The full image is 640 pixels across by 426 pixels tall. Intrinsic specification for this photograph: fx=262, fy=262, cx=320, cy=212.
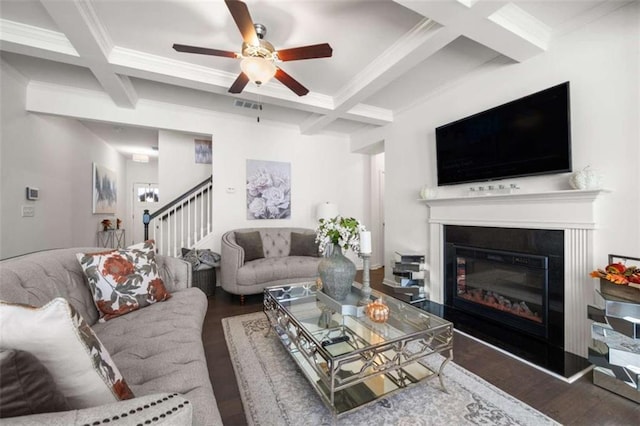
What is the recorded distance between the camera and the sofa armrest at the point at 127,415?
50 cm

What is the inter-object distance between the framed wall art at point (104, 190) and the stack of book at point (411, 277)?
538cm

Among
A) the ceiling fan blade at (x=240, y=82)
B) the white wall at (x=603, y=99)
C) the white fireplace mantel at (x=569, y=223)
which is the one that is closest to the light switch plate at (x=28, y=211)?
the ceiling fan blade at (x=240, y=82)

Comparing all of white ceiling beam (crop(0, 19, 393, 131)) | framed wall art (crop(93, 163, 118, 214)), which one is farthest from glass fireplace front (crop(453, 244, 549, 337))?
framed wall art (crop(93, 163, 118, 214))

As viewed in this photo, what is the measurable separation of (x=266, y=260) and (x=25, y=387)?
2936 millimetres

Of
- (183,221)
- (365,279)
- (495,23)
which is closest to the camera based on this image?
(495,23)

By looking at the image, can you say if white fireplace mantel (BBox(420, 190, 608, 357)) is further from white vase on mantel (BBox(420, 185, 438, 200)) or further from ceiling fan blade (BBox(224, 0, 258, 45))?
ceiling fan blade (BBox(224, 0, 258, 45))

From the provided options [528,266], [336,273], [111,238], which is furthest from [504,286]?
[111,238]

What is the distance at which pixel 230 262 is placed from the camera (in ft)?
10.5

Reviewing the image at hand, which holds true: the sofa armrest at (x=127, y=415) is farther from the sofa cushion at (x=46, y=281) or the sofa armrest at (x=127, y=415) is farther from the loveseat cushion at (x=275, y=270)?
the loveseat cushion at (x=275, y=270)

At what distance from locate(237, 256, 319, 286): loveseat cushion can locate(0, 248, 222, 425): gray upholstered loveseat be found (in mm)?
1095

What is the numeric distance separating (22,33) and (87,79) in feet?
2.99

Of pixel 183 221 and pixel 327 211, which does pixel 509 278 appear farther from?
pixel 183 221

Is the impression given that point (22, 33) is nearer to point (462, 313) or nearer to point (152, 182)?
point (462, 313)

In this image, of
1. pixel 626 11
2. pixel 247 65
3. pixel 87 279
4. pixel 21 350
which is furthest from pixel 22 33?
pixel 626 11
